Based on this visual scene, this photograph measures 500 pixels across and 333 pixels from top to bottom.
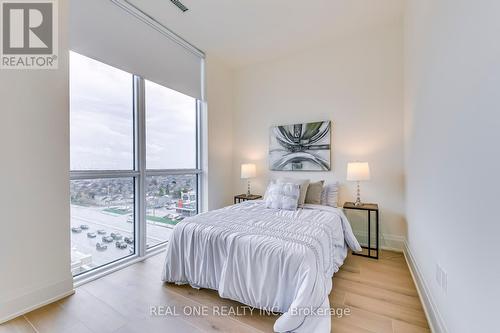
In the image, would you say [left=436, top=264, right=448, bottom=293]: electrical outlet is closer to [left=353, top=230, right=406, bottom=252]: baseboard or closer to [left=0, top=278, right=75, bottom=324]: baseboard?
[left=353, top=230, right=406, bottom=252]: baseboard

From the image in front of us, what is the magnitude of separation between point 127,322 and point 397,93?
380cm

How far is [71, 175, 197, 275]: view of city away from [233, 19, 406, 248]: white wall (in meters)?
1.64

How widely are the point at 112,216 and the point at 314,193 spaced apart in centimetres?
255

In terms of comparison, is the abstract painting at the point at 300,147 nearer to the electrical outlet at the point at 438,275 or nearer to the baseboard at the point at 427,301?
the baseboard at the point at 427,301

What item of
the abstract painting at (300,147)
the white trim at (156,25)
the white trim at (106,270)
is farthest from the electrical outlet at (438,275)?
the white trim at (156,25)

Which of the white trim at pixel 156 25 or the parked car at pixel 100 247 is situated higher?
the white trim at pixel 156 25

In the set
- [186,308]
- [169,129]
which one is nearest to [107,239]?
[186,308]

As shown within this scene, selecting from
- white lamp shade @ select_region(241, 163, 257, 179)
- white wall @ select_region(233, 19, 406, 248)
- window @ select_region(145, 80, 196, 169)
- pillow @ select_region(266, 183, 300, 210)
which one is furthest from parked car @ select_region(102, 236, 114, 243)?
white wall @ select_region(233, 19, 406, 248)

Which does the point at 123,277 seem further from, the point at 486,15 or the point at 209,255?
the point at 486,15

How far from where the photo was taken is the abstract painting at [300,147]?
338 centimetres

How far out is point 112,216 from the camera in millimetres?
2572

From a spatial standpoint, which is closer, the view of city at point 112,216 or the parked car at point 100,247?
the view of city at point 112,216

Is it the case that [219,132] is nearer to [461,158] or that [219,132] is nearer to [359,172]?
[359,172]

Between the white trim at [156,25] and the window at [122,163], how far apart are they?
70cm
